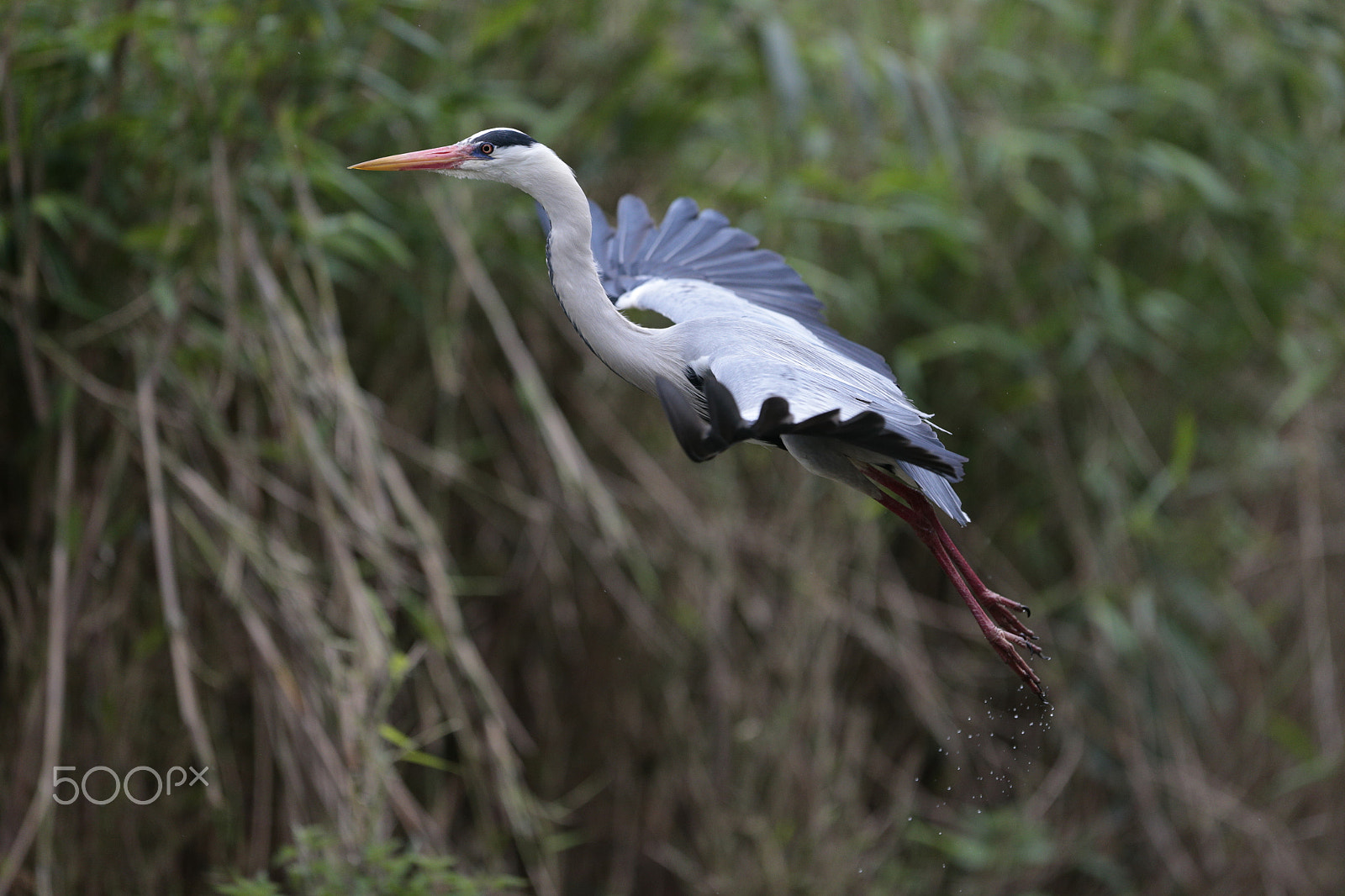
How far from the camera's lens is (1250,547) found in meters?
4.31

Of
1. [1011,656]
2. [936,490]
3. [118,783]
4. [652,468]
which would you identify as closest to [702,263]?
[936,490]

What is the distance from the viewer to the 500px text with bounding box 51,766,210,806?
104 inches

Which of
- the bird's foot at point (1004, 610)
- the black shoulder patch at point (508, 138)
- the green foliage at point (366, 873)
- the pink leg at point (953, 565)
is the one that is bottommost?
the green foliage at point (366, 873)

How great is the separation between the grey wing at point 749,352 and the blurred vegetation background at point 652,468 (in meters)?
0.58

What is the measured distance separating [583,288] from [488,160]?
322 mm

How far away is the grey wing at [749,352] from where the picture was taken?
1.75 meters

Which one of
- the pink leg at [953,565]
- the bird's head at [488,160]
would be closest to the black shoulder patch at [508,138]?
the bird's head at [488,160]

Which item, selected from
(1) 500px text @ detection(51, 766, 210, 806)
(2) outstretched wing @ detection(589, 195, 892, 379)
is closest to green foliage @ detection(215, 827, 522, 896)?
(1) 500px text @ detection(51, 766, 210, 806)

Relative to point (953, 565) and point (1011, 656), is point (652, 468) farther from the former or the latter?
point (1011, 656)

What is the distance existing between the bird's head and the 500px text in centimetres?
124

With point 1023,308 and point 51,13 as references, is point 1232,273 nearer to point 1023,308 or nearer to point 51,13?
point 1023,308

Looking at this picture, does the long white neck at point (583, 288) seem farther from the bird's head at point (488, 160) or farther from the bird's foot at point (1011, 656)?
the bird's foot at point (1011, 656)

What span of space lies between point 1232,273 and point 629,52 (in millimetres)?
1963

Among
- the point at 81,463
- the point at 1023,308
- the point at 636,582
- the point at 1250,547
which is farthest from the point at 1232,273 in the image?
the point at 81,463
